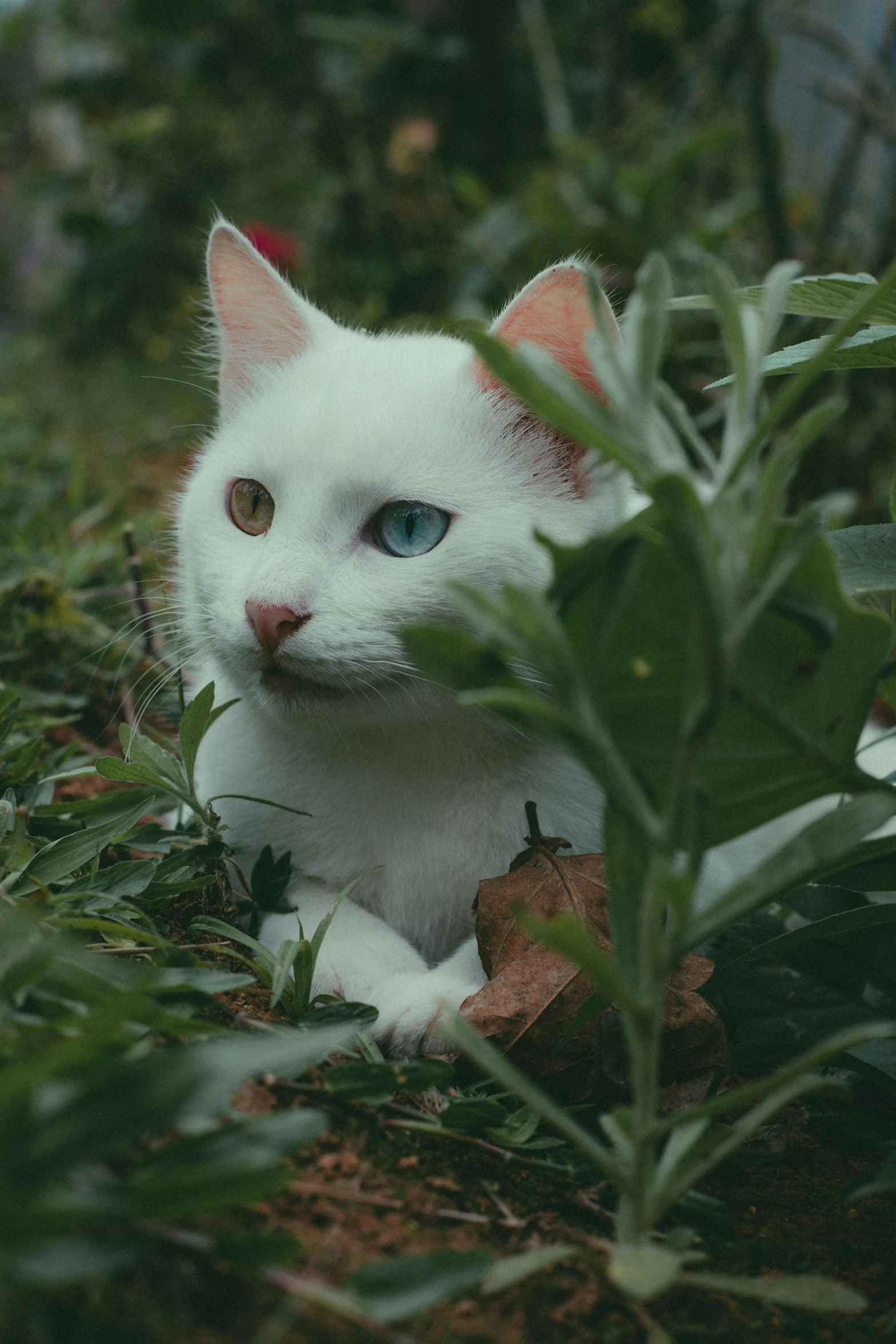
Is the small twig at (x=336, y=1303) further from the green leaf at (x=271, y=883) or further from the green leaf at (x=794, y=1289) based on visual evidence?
the green leaf at (x=271, y=883)

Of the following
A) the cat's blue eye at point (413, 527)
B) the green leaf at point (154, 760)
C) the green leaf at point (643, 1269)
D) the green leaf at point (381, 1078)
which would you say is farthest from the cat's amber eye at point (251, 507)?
the green leaf at point (643, 1269)

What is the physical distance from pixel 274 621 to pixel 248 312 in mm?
567

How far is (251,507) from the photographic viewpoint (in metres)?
1.25

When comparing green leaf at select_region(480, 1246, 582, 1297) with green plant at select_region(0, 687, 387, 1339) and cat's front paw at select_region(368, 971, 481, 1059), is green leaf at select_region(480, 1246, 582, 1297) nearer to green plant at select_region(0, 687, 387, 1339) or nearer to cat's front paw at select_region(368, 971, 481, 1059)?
green plant at select_region(0, 687, 387, 1339)

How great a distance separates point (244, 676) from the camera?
1.17 meters

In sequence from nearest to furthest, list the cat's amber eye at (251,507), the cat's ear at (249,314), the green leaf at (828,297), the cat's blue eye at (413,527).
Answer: the green leaf at (828,297), the cat's blue eye at (413,527), the cat's amber eye at (251,507), the cat's ear at (249,314)

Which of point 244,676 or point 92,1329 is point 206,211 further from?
point 92,1329

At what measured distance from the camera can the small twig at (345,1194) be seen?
27.0 inches

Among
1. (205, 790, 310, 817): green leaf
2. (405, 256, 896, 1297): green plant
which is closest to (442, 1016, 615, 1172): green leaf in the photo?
(405, 256, 896, 1297): green plant

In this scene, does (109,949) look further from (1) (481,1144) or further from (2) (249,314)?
(2) (249,314)

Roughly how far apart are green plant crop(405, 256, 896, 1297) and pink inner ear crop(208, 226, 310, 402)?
2.72 feet

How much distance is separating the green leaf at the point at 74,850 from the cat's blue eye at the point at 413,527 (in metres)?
0.39

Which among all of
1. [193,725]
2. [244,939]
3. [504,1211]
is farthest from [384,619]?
[504,1211]

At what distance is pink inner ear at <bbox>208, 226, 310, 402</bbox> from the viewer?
1367 millimetres
